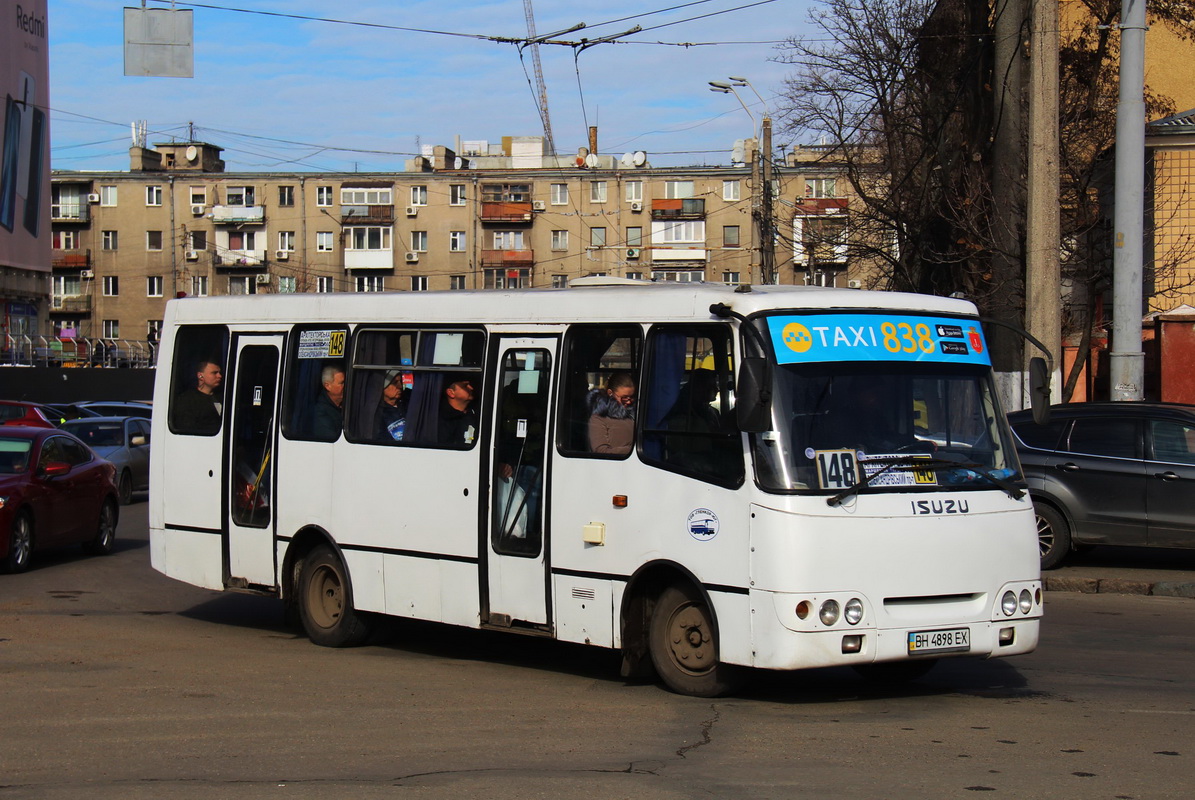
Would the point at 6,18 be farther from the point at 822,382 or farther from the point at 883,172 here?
the point at 822,382

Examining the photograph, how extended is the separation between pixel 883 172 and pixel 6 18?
3637 cm

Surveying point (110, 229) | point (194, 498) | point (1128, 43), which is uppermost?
point (110, 229)

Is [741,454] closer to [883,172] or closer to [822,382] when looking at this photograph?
[822,382]

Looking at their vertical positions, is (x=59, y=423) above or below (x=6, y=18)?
below

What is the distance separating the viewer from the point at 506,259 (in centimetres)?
7894

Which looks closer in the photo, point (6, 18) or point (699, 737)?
point (699, 737)

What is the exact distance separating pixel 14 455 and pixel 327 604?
6848mm

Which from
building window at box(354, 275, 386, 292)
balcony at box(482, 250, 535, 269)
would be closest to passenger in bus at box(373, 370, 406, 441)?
balcony at box(482, 250, 535, 269)

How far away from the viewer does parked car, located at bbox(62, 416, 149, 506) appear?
25.0 meters

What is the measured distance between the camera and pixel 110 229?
83312 millimetres

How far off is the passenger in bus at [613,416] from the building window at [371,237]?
238 feet

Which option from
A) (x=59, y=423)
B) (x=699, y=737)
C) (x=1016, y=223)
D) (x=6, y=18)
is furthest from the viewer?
(x=6, y=18)

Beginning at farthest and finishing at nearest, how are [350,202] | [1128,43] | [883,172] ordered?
[350,202], [883,172], [1128,43]

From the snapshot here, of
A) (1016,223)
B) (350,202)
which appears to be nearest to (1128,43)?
(1016,223)
